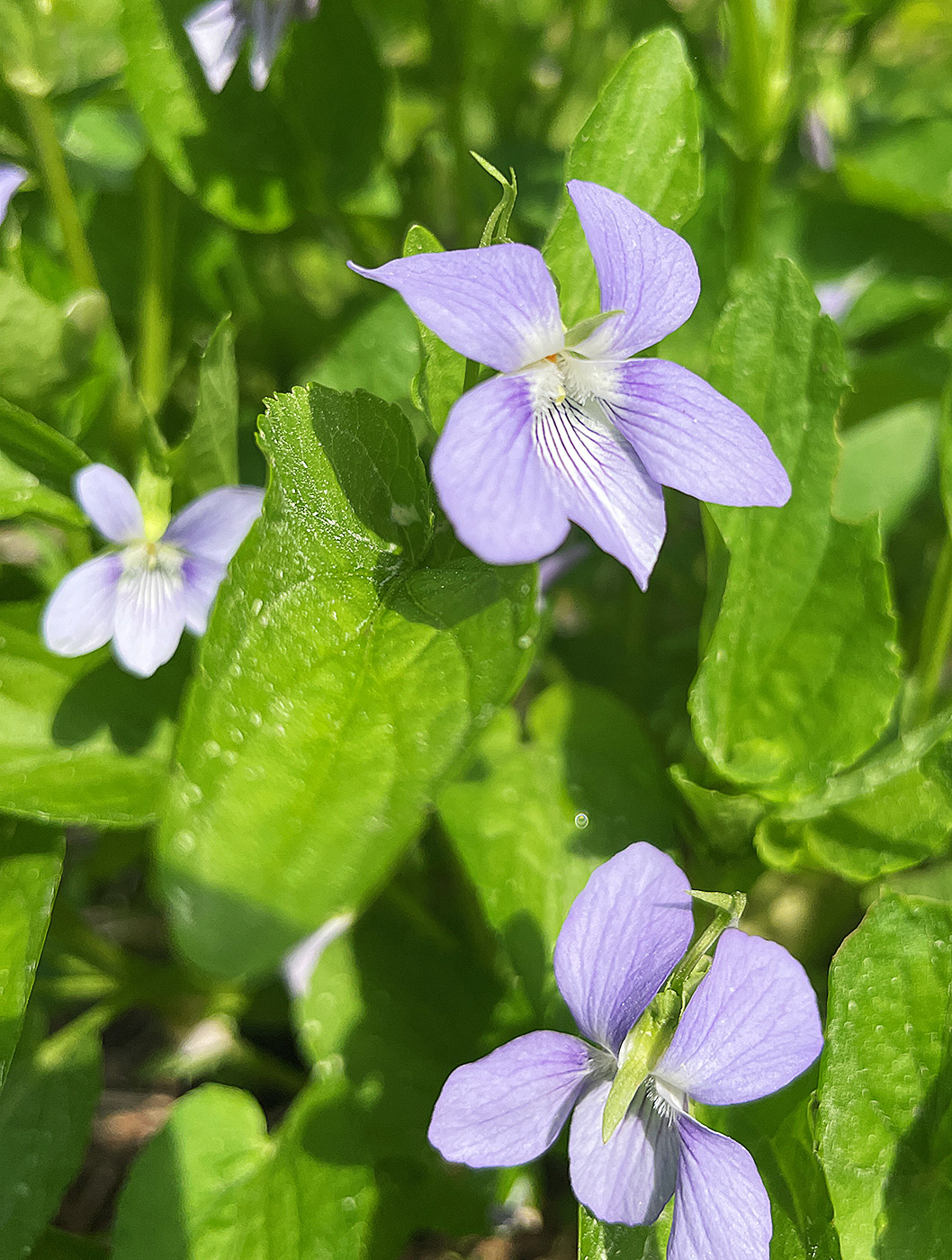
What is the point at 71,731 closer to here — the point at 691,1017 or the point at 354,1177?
the point at 354,1177

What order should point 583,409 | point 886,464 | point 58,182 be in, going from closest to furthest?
point 583,409 → point 58,182 → point 886,464

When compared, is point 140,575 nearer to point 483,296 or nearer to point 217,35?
point 483,296

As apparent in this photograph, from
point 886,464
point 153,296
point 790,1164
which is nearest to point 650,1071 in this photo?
point 790,1164

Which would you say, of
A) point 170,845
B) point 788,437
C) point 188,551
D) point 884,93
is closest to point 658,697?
point 788,437

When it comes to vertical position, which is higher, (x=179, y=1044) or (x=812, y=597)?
(x=812, y=597)

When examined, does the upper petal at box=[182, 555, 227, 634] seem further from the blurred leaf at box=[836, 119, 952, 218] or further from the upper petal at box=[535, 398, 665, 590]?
the blurred leaf at box=[836, 119, 952, 218]

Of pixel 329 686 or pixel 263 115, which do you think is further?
pixel 263 115

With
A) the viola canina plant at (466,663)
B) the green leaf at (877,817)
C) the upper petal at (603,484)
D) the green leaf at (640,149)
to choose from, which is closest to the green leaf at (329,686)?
the viola canina plant at (466,663)
